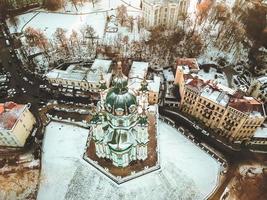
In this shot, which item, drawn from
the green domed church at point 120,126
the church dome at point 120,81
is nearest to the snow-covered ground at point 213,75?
the green domed church at point 120,126

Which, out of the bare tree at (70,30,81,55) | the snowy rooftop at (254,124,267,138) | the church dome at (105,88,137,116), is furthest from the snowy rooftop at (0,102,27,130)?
the snowy rooftop at (254,124,267,138)

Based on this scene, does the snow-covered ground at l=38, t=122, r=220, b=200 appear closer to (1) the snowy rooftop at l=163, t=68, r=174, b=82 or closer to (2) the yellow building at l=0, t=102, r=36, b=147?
(2) the yellow building at l=0, t=102, r=36, b=147

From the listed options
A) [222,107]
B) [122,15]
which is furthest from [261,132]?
[122,15]

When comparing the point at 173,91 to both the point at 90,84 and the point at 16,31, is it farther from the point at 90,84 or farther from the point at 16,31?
the point at 16,31

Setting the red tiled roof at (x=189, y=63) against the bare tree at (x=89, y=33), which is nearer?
the red tiled roof at (x=189, y=63)

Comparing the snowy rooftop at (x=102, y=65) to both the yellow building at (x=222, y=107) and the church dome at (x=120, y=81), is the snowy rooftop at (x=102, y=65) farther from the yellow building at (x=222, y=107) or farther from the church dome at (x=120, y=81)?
the church dome at (x=120, y=81)

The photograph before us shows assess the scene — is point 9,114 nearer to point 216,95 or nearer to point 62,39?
point 62,39
